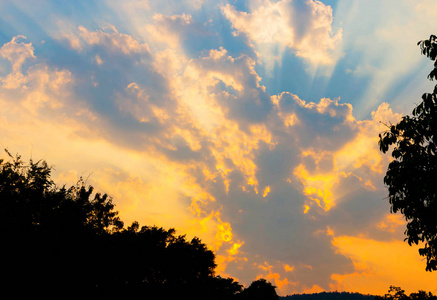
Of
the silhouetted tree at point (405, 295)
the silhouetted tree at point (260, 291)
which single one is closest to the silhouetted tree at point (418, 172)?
the silhouetted tree at point (405, 295)

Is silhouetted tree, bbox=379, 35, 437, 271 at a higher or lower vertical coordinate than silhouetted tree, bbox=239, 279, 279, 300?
higher

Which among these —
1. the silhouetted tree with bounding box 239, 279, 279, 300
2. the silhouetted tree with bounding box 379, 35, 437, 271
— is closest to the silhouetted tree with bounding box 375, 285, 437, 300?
the silhouetted tree with bounding box 379, 35, 437, 271

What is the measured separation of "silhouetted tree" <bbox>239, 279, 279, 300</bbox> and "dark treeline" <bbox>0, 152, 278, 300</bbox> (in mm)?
19826

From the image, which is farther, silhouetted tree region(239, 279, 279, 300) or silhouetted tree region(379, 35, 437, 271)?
silhouetted tree region(239, 279, 279, 300)

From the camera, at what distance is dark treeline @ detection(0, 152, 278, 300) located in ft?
91.4

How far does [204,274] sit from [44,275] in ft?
136

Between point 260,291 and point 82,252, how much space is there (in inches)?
2517

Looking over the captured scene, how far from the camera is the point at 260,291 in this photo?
3361 inches

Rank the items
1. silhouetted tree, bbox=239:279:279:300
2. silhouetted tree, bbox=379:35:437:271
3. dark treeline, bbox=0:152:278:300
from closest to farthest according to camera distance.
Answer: silhouetted tree, bbox=379:35:437:271, dark treeline, bbox=0:152:278:300, silhouetted tree, bbox=239:279:279:300

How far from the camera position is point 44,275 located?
29750 mm

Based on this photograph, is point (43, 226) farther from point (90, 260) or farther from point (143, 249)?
point (143, 249)

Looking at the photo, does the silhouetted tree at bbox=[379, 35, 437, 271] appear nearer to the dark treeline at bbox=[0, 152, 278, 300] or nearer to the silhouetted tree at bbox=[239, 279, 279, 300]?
the dark treeline at bbox=[0, 152, 278, 300]

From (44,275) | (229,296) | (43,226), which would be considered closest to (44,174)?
(43,226)

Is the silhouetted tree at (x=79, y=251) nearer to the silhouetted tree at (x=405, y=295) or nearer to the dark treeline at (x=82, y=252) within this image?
the dark treeline at (x=82, y=252)
